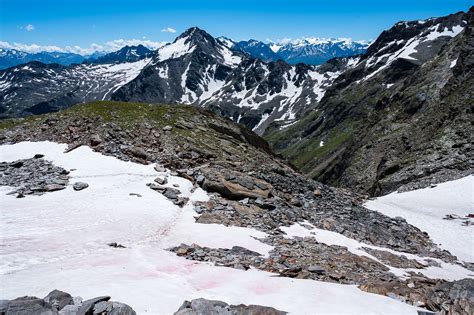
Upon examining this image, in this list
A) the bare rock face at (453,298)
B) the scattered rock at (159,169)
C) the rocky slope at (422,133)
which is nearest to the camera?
the bare rock face at (453,298)

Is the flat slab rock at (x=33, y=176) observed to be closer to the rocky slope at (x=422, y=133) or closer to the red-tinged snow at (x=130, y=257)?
the red-tinged snow at (x=130, y=257)

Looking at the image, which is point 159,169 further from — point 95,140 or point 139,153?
point 95,140

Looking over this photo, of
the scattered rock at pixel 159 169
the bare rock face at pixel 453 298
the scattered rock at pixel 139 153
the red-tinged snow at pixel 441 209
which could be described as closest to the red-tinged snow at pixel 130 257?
the bare rock face at pixel 453 298

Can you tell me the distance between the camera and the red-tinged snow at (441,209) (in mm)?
35125

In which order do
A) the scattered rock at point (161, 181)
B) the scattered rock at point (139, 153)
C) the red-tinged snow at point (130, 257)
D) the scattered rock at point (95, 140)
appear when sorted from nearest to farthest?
the red-tinged snow at point (130, 257), the scattered rock at point (161, 181), the scattered rock at point (139, 153), the scattered rock at point (95, 140)

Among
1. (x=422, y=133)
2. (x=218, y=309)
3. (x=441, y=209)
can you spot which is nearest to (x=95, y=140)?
(x=218, y=309)

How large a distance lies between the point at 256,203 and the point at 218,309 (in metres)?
17.6

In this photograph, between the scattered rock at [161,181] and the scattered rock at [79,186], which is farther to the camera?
the scattered rock at [161,181]

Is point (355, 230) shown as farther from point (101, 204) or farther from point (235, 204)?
point (101, 204)

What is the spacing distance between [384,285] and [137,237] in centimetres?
1446

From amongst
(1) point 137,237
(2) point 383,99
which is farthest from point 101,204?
(2) point 383,99

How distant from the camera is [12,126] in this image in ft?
136

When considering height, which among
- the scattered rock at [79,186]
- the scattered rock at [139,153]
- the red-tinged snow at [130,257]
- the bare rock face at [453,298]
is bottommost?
the red-tinged snow at [130,257]

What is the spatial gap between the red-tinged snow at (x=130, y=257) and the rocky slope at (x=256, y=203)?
1.45m
